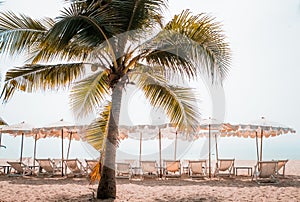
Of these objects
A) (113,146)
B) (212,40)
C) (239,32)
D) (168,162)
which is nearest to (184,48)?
(212,40)

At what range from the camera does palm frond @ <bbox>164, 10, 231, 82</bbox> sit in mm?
6371

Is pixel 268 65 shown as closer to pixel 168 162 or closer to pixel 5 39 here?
pixel 168 162

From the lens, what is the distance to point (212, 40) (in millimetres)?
6633

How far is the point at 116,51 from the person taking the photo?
660cm

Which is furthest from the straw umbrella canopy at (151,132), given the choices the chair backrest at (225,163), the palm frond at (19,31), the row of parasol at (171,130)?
the palm frond at (19,31)

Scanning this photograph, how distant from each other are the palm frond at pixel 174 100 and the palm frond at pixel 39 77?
1464 millimetres

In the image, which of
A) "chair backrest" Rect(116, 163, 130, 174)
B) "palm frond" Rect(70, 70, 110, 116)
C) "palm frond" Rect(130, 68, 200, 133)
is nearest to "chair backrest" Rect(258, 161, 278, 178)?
"palm frond" Rect(130, 68, 200, 133)

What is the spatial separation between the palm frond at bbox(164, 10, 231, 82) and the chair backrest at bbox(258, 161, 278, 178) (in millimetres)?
4122

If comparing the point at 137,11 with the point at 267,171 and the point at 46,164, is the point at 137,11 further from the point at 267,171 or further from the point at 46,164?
the point at 46,164

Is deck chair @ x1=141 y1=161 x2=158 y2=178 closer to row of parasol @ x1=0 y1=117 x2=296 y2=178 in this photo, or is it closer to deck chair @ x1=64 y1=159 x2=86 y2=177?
row of parasol @ x1=0 y1=117 x2=296 y2=178

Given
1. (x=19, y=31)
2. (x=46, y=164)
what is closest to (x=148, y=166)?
(x=46, y=164)

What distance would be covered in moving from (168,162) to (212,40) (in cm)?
546

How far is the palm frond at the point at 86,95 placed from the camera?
7719 millimetres

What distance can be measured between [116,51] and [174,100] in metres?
1.88
